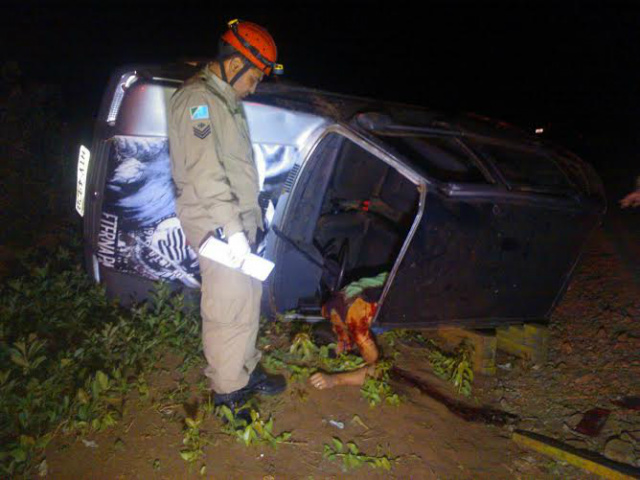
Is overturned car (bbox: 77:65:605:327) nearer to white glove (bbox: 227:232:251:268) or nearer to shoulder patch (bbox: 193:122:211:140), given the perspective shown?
white glove (bbox: 227:232:251:268)

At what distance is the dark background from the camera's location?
12.8 m

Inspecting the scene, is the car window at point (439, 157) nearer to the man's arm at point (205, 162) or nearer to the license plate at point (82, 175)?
the man's arm at point (205, 162)

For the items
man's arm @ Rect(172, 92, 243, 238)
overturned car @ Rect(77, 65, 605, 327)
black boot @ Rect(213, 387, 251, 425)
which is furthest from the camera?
overturned car @ Rect(77, 65, 605, 327)

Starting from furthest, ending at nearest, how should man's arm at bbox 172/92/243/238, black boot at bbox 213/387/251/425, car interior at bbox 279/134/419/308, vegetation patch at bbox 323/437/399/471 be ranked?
car interior at bbox 279/134/419/308
black boot at bbox 213/387/251/425
vegetation patch at bbox 323/437/399/471
man's arm at bbox 172/92/243/238

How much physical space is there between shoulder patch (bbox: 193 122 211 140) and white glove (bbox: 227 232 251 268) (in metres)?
0.47

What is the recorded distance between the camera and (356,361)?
11.0 feet

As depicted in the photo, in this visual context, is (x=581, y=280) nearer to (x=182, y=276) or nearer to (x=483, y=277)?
(x=483, y=277)

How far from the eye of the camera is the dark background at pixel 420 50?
42.0 ft

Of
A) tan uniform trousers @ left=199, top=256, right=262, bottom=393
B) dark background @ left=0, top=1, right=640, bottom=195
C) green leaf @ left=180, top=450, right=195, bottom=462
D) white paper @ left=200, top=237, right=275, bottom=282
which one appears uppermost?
dark background @ left=0, top=1, right=640, bottom=195

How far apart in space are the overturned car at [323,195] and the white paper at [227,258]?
1.45 feet

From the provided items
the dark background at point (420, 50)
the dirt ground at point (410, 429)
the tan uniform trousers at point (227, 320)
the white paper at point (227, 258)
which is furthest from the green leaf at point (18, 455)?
the dark background at point (420, 50)

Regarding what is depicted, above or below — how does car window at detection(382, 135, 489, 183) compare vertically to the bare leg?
above

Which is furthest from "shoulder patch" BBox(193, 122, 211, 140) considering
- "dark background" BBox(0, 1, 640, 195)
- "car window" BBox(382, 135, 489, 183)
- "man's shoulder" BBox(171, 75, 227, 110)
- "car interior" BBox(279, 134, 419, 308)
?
"dark background" BBox(0, 1, 640, 195)

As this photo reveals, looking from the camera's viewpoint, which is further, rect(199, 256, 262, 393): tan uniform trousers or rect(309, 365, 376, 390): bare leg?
rect(309, 365, 376, 390): bare leg
